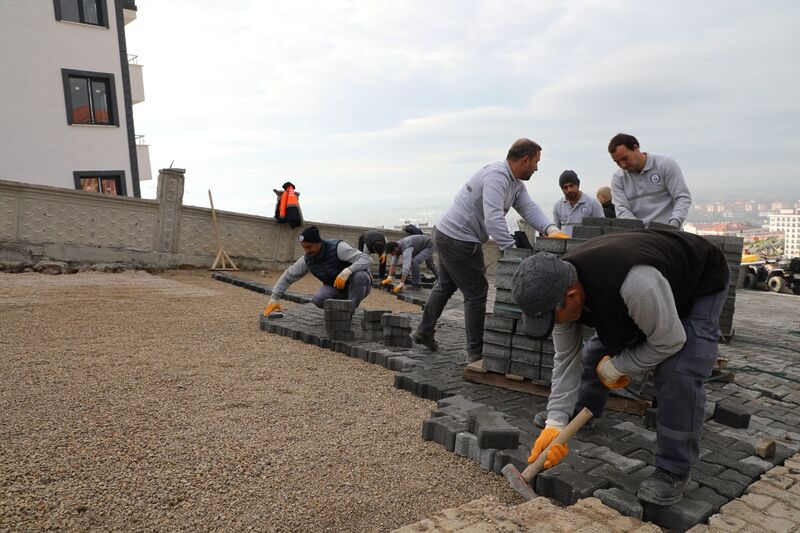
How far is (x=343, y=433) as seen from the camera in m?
3.29

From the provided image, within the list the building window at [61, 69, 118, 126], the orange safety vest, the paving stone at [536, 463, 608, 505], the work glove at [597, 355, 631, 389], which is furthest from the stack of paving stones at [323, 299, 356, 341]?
the building window at [61, 69, 118, 126]

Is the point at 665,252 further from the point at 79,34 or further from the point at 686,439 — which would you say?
the point at 79,34

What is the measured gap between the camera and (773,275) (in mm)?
17172

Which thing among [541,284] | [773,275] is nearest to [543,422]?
[541,284]

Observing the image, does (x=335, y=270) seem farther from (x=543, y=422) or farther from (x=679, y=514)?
(x=679, y=514)

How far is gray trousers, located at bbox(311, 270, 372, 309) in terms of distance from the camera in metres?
6.40

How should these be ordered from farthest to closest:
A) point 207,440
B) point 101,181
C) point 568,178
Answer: point 101,181 < point 568,178 < point 207,440

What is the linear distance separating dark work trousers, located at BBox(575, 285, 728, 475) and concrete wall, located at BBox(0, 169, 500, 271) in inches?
431

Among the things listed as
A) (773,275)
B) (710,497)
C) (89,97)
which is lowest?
(773,275)

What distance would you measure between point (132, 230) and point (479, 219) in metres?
8.99

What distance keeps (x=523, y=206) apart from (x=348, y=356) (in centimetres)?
223

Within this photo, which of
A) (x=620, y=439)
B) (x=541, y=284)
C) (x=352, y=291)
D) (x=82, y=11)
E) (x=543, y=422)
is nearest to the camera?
(x=541, y=284)

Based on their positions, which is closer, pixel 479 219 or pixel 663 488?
pixel 663 488

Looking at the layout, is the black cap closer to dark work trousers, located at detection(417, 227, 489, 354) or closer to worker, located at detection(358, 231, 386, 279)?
dark work trousers, located at detection(417, 227, 489, 354)
